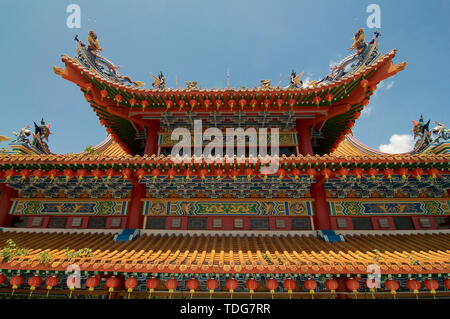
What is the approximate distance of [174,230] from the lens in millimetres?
6828

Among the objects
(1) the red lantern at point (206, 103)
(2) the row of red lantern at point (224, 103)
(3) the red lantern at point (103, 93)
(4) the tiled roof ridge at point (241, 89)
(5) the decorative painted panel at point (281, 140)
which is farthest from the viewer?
(5) the decorative painted panel at point (281, 140)

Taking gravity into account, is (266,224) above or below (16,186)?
below

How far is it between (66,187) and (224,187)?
5.16 m

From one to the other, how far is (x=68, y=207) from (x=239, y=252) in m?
5.96

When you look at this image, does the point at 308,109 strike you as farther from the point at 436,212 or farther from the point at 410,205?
the point at 436,212

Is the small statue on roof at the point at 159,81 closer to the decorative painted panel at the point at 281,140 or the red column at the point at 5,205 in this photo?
the decorative painted panel at the point at 281,140

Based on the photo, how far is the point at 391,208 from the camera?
6.97 meters

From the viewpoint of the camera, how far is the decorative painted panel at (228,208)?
6973mm

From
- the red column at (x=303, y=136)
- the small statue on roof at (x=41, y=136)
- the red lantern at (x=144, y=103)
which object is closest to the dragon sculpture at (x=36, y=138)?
the small statue on roof at (x=41, y=136)

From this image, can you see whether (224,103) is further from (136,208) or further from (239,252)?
(239,252)

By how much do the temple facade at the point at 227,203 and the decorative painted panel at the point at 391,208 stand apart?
0.13ft

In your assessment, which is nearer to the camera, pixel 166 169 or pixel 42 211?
pixel 166 169

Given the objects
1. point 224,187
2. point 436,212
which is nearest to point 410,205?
point 436,212
